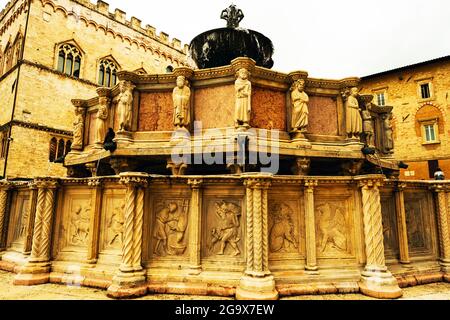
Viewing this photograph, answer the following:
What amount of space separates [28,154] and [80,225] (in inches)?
785

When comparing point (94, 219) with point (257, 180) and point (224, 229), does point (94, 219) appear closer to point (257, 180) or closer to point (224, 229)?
point (224, 229)

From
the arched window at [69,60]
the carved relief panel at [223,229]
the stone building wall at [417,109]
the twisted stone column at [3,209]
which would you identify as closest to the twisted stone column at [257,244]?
the carved relief panel at [223,229]

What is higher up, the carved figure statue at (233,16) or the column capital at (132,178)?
the carved figure statue at (233,16)

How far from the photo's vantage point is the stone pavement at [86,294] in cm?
456

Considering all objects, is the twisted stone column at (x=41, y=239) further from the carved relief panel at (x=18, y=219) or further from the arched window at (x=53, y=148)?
the arched window at (x=53, y=148)

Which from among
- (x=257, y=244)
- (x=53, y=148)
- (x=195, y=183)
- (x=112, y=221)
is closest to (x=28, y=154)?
(x=53, y=148)

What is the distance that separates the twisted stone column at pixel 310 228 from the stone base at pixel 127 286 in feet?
8.98

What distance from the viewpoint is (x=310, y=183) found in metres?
5.19

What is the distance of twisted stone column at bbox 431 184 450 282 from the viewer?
233 inches

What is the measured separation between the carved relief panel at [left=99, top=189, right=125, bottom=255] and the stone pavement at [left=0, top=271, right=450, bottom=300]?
2.44ft

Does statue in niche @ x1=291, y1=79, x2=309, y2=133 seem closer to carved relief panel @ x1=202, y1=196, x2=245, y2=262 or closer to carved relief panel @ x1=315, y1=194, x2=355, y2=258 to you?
carved relief panel @ x1=315, y1=194, x2=355, y2=258

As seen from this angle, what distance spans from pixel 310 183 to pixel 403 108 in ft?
96.8

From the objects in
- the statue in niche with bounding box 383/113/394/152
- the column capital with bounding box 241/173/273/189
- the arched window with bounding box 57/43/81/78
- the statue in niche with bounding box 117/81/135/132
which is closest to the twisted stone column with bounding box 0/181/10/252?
the statue in niche with bounding box 117/81/135/132
